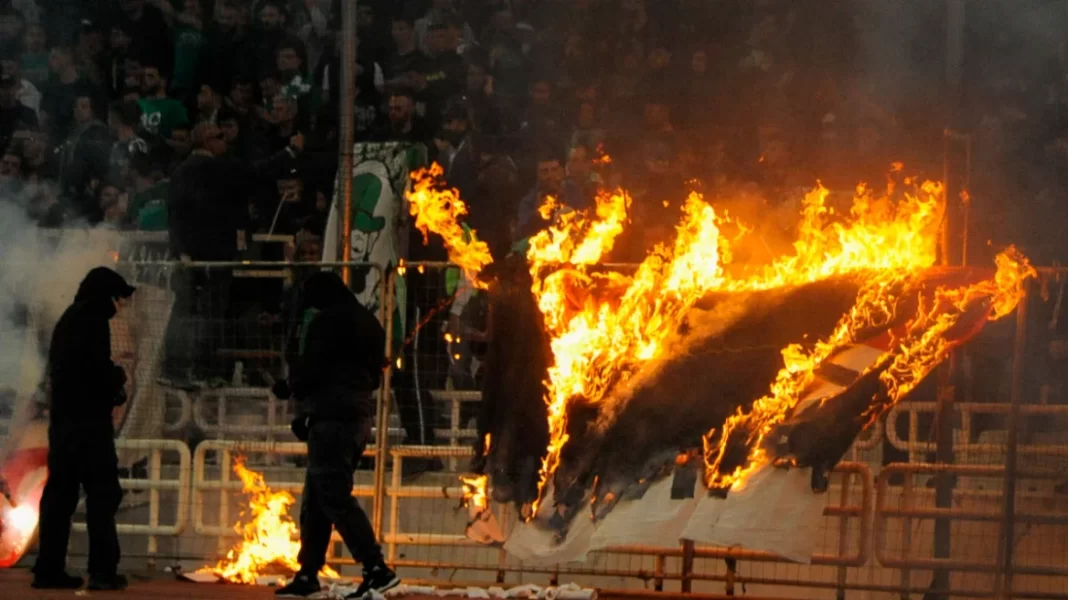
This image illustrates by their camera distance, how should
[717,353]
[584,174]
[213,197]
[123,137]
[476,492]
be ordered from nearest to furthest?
1. [717,353]
2. [476,492]
3. [584,174]
4. [213,197]
5. [123,137]

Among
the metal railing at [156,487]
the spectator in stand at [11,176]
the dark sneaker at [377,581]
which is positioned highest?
the spectator in stand at [11,176]

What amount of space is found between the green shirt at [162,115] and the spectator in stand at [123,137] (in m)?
0.09

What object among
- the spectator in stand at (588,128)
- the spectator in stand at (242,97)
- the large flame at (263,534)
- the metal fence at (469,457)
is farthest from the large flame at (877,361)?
the spectator in stand at (242,97)

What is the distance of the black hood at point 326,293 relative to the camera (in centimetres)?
866

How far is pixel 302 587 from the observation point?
343 inches

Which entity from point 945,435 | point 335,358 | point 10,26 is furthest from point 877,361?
point 10,26

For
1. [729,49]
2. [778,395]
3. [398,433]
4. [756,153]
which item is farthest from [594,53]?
[778,395]

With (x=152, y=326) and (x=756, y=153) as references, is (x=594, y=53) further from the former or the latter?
(x=152, y=326)

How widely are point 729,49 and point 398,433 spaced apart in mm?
4689

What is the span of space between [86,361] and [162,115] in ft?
15.1

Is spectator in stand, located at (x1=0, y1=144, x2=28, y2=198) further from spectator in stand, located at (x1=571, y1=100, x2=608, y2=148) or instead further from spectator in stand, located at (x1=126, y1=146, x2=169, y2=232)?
spectator in stand, located at (x1=571, y1=100, x2=608, y2=148)

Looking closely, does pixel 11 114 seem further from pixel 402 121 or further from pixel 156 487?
pixel 156 487

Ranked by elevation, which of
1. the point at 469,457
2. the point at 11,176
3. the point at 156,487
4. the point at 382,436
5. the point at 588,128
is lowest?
the point at 156,487

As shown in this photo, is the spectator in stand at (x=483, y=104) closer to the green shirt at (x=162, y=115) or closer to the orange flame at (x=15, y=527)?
the green shirt at (x=162, y=115)
